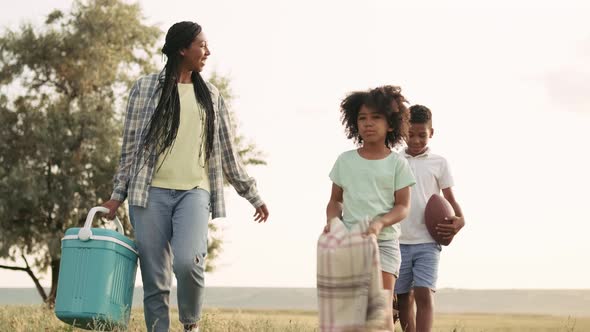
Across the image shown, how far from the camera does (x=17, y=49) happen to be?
20.0 m

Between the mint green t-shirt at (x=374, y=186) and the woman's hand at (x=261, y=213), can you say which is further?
the woman's hand at (x=261, y=213)

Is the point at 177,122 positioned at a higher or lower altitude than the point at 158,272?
higher

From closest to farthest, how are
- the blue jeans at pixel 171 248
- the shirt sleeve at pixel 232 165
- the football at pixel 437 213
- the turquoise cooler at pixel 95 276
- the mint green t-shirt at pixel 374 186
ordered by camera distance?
the mint green t-shirt at pixel 374 186 → the blue jeans at pixel 171 248 → the turquoise cooler at pixel 95 276 → the shirt sleeve at pixel 232 165 → the football at pixel 437 213

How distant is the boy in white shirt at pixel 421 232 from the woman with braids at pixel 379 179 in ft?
5.57

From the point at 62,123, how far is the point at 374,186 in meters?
15.4

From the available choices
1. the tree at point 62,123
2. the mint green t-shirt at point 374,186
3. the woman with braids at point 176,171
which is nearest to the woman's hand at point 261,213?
the woman with braids at point 176,171

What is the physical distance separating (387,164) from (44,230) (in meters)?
16.0

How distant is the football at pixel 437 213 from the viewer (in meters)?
6.53

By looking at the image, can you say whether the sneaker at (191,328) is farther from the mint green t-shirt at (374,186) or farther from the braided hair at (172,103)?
the mint green t-shirt at (374,186)

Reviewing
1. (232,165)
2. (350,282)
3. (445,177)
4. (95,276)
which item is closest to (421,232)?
(445,177)

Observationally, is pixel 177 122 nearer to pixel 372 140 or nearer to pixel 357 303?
pixel 372 140

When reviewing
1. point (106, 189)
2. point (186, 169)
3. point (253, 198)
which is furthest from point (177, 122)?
point (106, 189)

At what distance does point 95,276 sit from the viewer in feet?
19.7

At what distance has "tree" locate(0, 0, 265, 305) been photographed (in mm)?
18828
